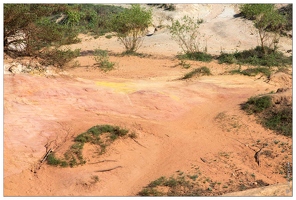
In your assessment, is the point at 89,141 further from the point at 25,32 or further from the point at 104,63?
the point at 104,63

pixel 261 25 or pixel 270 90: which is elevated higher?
pixel 261 25

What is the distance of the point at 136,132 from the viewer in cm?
1109

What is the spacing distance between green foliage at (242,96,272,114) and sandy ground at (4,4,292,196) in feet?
1.04

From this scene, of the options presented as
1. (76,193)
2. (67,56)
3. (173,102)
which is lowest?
(76,193)

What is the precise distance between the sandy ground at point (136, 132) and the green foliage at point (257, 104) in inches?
12.5

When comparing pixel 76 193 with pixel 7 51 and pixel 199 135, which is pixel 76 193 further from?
pixel 7 51

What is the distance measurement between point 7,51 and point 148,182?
7.48 meters

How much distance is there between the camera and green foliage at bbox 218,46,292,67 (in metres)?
21.2

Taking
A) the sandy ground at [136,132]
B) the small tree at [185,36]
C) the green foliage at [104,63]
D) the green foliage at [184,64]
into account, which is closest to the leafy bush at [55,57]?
the sandy ground at [136,132]

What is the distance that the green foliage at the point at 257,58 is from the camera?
2117 cm

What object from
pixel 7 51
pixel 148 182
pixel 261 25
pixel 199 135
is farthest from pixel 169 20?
pixel 148 182

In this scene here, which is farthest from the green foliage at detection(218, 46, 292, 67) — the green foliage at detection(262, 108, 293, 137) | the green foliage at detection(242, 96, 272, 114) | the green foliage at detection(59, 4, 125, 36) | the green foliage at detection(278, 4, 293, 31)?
the green foliage at detection(59, 4, 125, 36)

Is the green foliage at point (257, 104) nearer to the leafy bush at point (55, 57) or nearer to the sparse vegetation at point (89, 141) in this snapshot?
the sparse vegetation at point (89, 141)

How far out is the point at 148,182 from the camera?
927 cm
